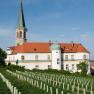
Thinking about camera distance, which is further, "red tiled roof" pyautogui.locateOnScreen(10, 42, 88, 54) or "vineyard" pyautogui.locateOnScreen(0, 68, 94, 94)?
"red tiled roof" pyautogui.locateOnScreen(10, 42, 88, 54)

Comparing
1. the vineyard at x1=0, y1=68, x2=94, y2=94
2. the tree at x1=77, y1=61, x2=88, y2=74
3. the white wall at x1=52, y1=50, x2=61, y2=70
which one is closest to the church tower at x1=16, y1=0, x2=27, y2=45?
the white wall at x1=52, y1=50, x2=61, y2=70

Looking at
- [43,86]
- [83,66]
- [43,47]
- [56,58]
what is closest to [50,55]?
[43,47]

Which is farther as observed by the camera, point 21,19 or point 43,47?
point 21,19

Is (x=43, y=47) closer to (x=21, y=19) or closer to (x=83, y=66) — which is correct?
(x=83, y=66)

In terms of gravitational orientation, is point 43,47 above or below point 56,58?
above

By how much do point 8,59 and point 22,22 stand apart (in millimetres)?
19090

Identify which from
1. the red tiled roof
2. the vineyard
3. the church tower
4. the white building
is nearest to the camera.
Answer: the vineyard

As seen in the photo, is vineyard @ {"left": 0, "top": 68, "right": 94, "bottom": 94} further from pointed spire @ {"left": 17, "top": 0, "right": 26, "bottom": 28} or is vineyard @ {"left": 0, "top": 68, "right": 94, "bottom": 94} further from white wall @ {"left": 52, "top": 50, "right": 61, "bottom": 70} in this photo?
pointed spire @ {"left": 17, "top": 0, "right": 26, "bottom": 28}

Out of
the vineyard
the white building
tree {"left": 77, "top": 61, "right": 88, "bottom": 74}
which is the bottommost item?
the vineyard

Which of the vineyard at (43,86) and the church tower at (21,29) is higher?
the church tower at (21,29)

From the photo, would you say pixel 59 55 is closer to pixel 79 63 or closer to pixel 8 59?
pixel 79 63

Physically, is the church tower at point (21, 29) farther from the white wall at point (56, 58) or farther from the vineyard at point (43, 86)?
the vineyard at point (43, 86)

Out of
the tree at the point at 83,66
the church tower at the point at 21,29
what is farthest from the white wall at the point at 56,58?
the church tower at the point at 21,29

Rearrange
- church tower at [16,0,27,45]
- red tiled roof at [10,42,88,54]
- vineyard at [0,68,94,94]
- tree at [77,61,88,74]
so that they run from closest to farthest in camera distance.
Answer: vineyard at [0,68,94,94]
tree at [77,61,88,74]
red tiled roof at [10,42,88,54]
church tower at [16,0,27,45]
